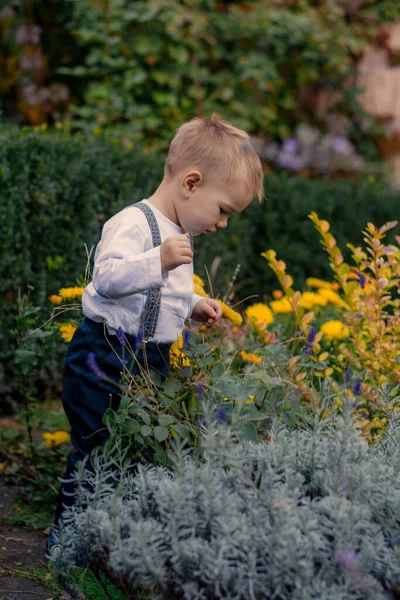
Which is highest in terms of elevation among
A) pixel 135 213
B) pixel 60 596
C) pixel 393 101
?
pixel 135 213

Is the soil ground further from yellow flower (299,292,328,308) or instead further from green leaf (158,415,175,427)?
yellow flower (299,292,328,308)

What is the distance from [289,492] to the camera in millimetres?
1589

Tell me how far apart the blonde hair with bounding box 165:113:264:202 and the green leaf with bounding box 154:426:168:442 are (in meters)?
0.77

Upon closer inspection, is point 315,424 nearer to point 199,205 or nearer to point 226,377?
point 226,377

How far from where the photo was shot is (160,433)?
1.94 m

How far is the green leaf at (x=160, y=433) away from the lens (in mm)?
1931

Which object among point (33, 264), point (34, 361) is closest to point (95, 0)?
point (33, 264)

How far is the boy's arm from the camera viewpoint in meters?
2.07

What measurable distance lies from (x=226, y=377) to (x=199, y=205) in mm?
565

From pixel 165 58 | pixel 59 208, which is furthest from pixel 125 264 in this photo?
pixel 165 58

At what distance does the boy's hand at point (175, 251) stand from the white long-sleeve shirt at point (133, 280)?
0.07ft

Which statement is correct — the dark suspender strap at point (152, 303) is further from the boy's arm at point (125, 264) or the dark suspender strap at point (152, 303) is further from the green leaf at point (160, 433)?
the green leaf at point (160, 433)

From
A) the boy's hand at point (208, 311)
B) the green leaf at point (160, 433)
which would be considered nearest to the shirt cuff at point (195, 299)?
the boy's hand at point (208, 311)

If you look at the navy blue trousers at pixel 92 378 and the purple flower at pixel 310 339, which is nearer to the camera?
the navy blue trousers at pixel 92 378
